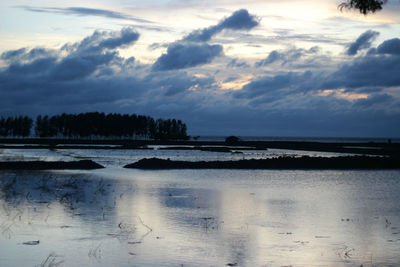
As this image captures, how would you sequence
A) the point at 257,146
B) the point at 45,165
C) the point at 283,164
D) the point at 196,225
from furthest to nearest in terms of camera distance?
1. the point at 257,146
2. the point at 283,164
3. the point at 45,165
4. the point at 196,225

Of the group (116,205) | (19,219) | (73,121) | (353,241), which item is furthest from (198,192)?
(73,121)

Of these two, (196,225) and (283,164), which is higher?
(283,164)

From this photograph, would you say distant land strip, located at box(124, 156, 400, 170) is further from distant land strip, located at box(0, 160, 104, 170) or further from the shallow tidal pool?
the shallow tidal pool

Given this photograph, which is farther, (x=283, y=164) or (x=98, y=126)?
(x=98, y=126)

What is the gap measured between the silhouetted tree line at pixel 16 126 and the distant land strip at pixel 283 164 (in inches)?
6181

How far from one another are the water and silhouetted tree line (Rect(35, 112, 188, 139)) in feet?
505

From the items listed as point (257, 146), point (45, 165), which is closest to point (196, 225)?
point (45, 165)

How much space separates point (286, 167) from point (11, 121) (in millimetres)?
165364

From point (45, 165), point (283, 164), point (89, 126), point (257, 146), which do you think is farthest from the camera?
point (89, 126)

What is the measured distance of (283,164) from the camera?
48.6 metres

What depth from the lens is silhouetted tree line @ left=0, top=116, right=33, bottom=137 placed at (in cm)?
18650

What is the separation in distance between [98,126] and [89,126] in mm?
3587

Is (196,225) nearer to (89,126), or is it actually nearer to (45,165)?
(45,165)

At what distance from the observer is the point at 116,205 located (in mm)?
21234
